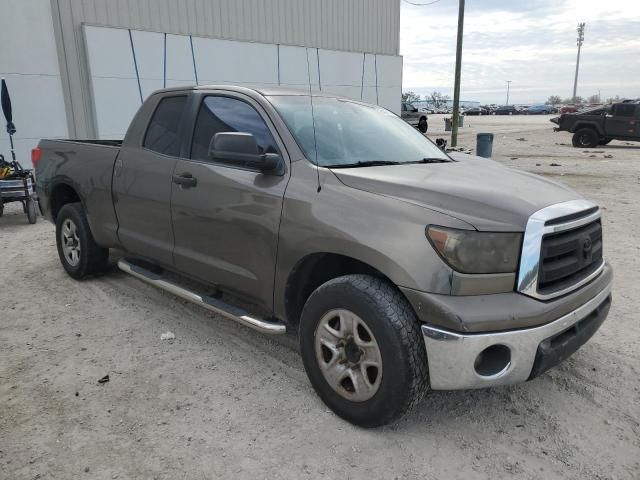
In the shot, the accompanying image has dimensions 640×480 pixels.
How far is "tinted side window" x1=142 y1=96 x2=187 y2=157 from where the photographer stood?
13.2 feet

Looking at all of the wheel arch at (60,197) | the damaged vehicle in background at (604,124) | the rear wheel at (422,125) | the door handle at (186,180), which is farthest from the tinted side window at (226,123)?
the rear wheel at (422,125)

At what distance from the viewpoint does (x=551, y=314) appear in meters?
2.56

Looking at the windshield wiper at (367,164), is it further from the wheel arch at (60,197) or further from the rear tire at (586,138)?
the rear tire at (586,138)

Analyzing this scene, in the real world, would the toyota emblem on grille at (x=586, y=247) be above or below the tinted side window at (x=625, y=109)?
below

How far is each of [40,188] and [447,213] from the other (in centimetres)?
463

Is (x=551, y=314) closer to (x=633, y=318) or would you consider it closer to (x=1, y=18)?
(x=633, y=318)

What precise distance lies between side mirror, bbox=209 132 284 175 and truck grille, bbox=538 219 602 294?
1.55 m

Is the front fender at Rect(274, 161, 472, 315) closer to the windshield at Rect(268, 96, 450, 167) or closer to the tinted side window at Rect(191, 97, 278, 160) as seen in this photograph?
the windshield at Rect(268, 96, 450, 167)

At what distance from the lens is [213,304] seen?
12.0 feet

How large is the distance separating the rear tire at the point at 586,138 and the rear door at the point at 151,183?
2029cm

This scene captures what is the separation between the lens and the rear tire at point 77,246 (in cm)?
498

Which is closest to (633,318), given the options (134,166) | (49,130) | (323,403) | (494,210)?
(494,210)

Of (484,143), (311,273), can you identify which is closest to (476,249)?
(311,273)

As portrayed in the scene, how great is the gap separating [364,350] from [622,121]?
67.9 feet
